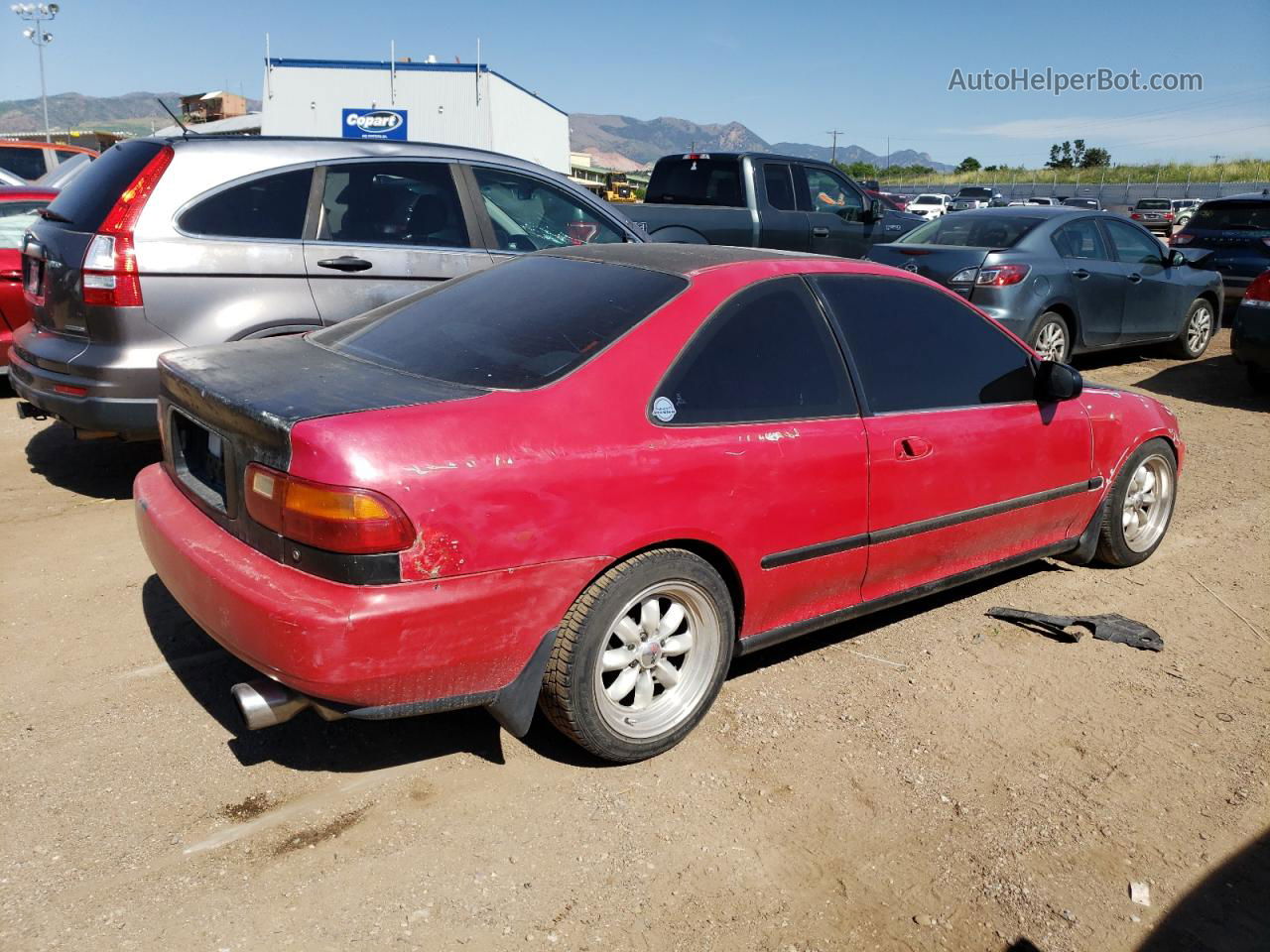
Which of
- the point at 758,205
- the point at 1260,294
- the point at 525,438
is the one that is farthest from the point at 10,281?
the point at 1260,294

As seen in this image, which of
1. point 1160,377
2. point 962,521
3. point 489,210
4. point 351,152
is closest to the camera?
point 962,521

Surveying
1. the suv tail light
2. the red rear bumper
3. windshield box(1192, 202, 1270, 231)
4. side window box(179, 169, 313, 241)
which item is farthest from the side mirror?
windshield box(1192, 202, 1270, 231)

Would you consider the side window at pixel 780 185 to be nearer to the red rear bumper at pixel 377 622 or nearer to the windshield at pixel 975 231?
the windshield at pixel 975 231

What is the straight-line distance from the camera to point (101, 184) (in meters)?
5.05

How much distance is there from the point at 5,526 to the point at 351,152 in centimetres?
250

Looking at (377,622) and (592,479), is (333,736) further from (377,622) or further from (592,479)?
(592,479)

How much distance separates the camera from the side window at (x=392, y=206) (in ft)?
17.8

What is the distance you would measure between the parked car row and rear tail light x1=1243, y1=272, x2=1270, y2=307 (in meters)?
4.79

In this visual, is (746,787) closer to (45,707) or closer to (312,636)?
(312,636)

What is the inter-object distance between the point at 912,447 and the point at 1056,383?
854mm

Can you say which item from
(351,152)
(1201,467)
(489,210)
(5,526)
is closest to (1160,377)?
(1201,467)

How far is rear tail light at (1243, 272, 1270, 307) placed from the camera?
8.80 metres

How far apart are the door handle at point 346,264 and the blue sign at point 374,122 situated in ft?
84.7

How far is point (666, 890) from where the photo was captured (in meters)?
2.62
